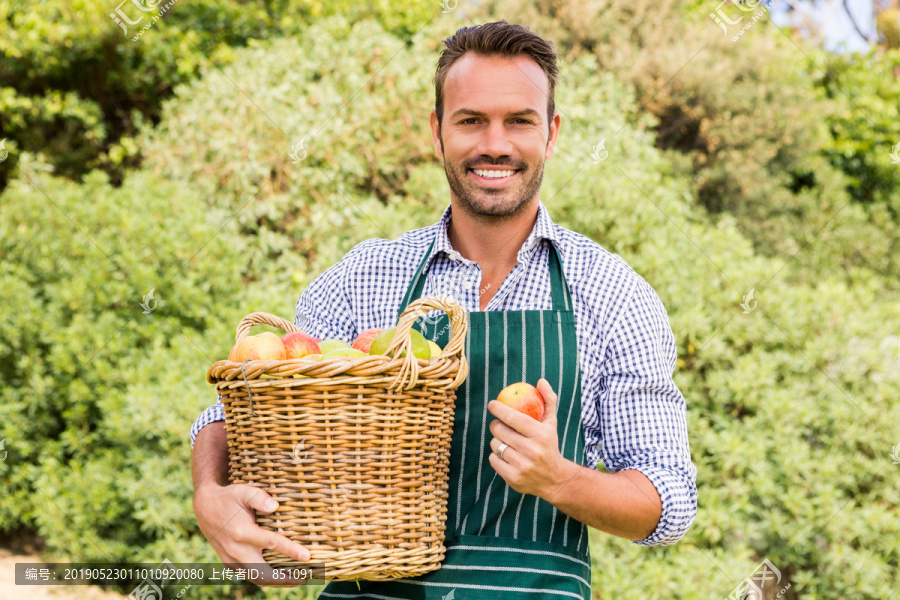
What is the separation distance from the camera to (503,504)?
69.3 inches

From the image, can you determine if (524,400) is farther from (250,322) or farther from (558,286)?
(250,322)

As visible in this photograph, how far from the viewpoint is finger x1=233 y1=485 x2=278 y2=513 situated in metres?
1.49

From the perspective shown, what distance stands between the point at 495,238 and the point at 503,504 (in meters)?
0.68

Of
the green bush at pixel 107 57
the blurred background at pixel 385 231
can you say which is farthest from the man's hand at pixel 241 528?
the green bush at pixel 107 57

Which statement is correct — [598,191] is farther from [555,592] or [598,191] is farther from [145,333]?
[555,592]

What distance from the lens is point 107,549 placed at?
13.8 ft

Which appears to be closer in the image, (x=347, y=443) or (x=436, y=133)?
(x=347, y=443)

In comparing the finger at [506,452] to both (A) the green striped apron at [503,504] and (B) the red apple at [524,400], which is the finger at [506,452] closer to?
(B) the red apple at [524,400]

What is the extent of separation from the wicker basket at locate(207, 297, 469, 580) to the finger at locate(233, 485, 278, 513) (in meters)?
0.02

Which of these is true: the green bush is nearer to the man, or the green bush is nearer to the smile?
the man

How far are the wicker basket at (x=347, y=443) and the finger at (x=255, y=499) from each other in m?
0.02

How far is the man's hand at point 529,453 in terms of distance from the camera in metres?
1.49


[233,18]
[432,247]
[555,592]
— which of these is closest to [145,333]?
[432,247]

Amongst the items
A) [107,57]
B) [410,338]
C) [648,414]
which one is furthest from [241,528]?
[107,57]
